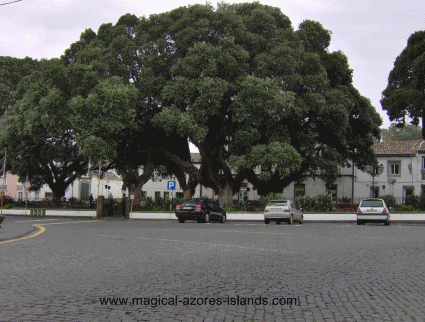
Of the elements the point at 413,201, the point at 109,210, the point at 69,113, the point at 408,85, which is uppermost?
the point at 408,85

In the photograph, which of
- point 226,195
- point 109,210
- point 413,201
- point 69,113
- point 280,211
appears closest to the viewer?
point 280,211

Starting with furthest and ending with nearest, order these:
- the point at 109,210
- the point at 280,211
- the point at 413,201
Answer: the point at 109,210, the point at 413,201, the point at 280,211

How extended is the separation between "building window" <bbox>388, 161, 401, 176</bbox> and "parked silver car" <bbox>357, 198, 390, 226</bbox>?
34.1 metres

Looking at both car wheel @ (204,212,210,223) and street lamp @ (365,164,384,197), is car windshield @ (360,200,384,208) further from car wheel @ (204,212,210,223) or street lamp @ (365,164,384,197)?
street lamp @ (365,164,384,197)

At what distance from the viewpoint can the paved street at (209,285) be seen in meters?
5.61

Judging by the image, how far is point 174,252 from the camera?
12.1 m

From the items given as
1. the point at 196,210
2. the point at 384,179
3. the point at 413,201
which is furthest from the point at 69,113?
the point at 384,179

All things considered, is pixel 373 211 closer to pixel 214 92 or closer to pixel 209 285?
pixel 214 92

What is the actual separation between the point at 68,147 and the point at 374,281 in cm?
3975

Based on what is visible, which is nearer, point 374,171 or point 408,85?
point 408,85

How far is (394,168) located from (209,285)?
59053 millimetres

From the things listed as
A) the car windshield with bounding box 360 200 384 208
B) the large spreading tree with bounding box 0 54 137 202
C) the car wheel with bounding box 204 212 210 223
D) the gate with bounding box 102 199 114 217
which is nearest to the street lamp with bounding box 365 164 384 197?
the car windshield with bounding box 360 200 384 208

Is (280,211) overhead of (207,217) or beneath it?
overhead

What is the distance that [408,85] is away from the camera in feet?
124
